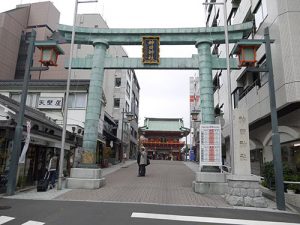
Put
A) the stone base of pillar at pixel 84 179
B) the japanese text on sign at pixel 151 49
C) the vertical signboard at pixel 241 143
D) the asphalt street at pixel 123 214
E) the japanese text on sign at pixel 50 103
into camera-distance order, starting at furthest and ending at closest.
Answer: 1. the japanese text on sign at pixel 50 103
2. the japanese text on sign at pixel 151 49
3. the stone base of pillar at pixel 84 179
4. the vertical signboard at pixel 241 143
5. the asphalt street at pixel 123 214

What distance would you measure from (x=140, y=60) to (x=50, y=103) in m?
12.6

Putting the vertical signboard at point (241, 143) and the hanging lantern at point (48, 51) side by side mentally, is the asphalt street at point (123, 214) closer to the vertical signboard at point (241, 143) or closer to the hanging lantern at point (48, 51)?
the vertical signboard at point (241, 143)

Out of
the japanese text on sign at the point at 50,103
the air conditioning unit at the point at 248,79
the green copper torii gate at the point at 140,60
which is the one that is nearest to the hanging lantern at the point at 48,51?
the green copper torii gate at the point at 140,60

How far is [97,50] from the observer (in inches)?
620

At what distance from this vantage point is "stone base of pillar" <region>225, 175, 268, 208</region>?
10.1 meters

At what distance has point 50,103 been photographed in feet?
80.0

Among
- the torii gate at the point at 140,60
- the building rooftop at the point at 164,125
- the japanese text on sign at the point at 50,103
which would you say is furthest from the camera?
the building rooftop at the point at 164,125

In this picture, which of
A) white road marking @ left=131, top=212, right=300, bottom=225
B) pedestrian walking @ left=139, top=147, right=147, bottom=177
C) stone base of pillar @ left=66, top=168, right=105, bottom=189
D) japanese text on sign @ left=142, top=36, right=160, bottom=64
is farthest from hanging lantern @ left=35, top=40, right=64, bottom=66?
white road marking @ left=131, top=212, right=300, bottom=225

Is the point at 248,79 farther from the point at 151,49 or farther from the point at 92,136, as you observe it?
the point at 92,136

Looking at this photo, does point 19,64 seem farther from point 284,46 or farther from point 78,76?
point 284,46

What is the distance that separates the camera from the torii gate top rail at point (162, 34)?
15406 mm

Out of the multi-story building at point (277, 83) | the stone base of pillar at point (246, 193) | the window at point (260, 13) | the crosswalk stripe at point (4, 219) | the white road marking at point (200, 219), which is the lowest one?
the crosswalk stripe at point (4, 219)

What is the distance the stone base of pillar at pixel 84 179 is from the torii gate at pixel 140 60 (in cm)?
63

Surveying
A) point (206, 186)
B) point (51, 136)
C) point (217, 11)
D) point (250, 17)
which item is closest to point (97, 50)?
point (51, 136)
